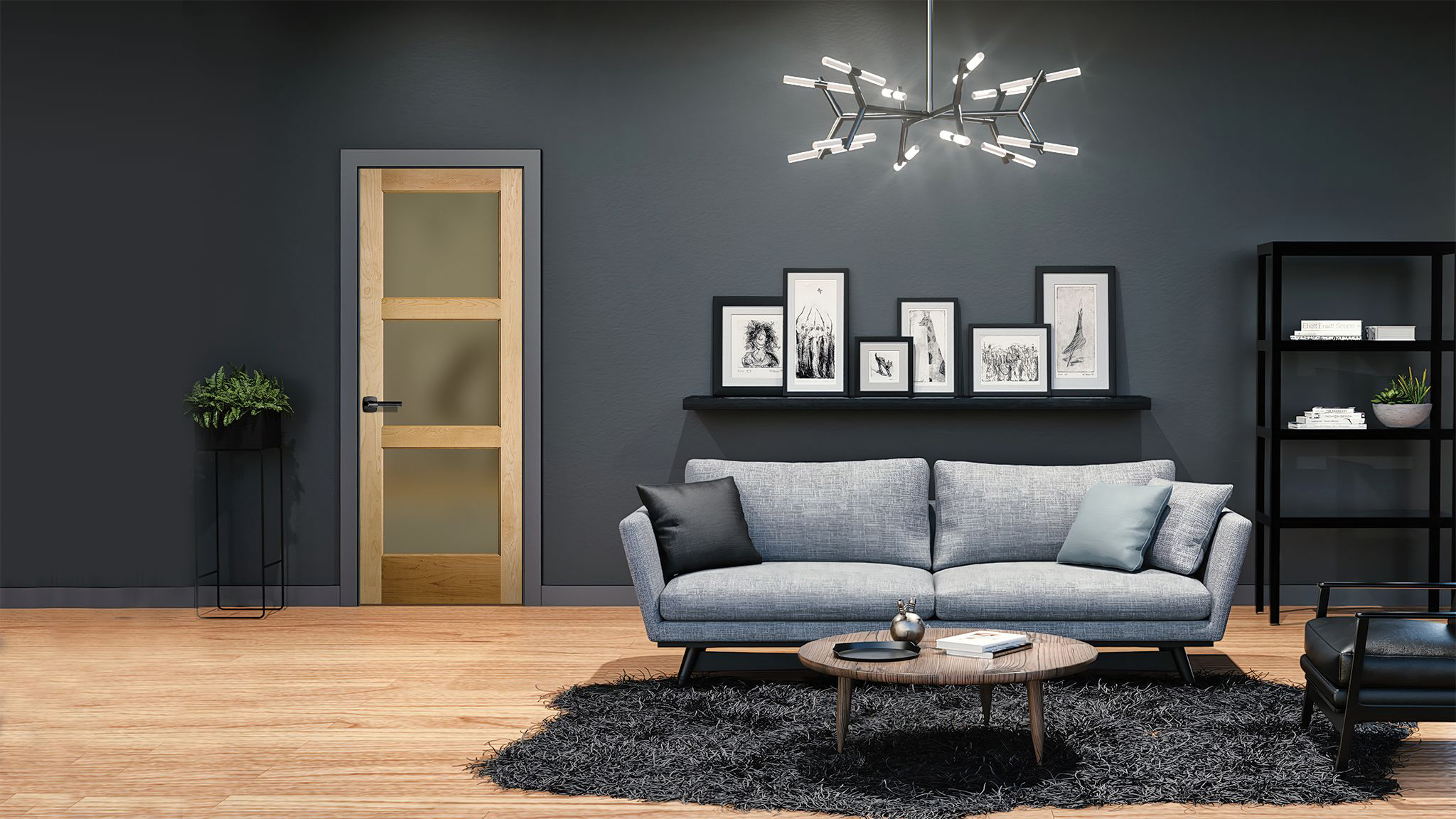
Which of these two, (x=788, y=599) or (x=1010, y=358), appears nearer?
(x=788, y=599)

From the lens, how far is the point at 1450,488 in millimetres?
5695

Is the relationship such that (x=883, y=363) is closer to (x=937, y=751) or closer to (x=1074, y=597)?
(x=1074, y=597)

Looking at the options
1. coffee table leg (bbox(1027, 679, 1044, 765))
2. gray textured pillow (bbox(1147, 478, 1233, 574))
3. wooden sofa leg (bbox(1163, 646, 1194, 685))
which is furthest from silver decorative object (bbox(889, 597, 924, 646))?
gray textured pillow (bbox(1147, 478, 1233, 574))

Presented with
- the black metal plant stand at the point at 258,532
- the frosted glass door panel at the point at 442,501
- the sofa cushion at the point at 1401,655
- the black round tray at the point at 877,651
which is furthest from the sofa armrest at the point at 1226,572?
the black metal plant stand at the point at 258,532

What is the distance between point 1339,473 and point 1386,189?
57.8 inches

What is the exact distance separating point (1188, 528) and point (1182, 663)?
528mm

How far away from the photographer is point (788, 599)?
418 cm

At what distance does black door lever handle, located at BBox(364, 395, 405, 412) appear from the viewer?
5.75 m

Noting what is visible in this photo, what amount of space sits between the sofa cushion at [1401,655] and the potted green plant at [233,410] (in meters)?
4.68

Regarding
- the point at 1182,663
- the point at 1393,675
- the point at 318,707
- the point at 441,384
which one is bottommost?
the point at 318,707

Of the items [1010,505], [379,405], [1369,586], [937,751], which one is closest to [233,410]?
[379,405]

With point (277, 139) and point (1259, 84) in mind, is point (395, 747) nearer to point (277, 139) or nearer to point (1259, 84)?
point (277, 139)

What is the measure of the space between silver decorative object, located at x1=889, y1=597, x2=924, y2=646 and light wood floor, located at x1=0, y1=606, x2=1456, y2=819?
651 mm

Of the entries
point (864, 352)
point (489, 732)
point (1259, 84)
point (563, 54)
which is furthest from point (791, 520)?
point (1259, 84)
